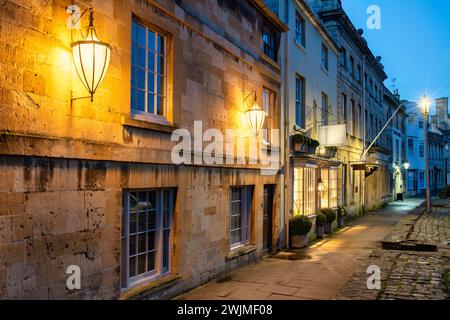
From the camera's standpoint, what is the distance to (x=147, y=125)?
6875 millimetres

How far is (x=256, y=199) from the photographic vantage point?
11.3m

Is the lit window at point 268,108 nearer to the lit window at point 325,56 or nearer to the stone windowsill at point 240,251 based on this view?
the stone windowsill at point 240,251

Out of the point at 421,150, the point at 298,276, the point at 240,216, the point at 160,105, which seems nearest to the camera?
the point at 160,105

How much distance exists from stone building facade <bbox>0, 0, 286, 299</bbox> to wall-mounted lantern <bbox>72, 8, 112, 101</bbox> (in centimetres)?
19

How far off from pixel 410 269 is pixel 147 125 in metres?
6.44

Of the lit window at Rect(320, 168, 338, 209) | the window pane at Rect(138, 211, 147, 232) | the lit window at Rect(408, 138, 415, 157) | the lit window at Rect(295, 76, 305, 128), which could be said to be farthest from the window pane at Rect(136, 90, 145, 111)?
the lit window at Rect(408, 138, 415, 157)

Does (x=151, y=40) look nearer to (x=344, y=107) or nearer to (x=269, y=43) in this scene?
(x=269, y=43)

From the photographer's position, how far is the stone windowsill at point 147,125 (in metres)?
6.42

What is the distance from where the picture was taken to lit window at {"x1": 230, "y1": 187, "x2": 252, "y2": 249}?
10.5m

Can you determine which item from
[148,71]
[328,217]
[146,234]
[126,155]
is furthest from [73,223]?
[328,217]

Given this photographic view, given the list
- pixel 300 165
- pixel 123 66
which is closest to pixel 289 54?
pixel 300 165

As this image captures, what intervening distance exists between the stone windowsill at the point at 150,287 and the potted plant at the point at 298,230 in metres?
6.34

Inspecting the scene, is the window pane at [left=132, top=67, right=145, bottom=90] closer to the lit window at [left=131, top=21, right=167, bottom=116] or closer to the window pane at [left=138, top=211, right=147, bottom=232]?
the lit window at [left=131, top=21, right=167, bottom=116]

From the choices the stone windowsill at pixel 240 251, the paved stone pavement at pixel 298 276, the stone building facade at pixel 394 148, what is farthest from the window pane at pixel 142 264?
the stone building facade at pixel 394 148
